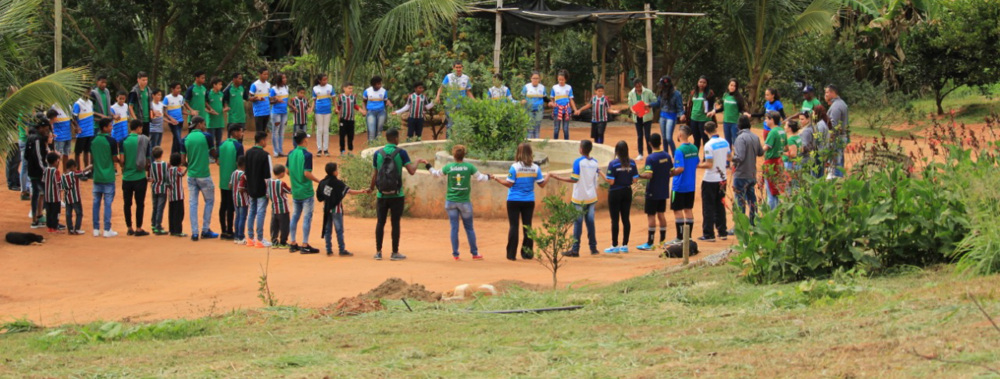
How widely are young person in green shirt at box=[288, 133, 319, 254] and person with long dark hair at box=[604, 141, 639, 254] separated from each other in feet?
11.2

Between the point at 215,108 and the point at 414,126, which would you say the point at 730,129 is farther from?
the point at 215,108

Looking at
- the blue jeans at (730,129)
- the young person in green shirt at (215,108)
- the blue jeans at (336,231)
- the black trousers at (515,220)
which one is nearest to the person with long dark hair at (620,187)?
the black trousers at (515,220)

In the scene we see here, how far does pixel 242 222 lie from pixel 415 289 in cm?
441

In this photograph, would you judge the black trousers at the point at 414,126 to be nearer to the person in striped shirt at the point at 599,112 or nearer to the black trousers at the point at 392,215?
the person in striped shirt at the point at 599,112

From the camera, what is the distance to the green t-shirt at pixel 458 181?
12.1 metres

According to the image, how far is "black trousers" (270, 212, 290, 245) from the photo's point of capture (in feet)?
41.9

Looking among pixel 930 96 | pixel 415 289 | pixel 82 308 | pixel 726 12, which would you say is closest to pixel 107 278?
pixel 82 308

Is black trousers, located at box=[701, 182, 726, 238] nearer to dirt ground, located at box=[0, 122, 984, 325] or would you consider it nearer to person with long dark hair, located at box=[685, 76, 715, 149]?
dirt ground, located at box=[0, 122, 984, 325]

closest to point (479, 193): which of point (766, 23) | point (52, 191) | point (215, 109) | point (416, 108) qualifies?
point (416, 108)

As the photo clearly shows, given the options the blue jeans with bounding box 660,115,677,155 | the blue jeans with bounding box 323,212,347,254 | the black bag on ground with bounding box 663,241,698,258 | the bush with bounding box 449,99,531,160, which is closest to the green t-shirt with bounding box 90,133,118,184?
the blue jeans with bounding box 323,212,347,254

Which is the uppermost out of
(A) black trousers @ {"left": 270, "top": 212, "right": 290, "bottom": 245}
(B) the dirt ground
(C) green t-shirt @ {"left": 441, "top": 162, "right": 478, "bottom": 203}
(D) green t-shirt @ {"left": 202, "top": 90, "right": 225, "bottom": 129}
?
(D) green t-shirt @ {"left": 202, "top": 90, "right": 225, "bottom": 129}

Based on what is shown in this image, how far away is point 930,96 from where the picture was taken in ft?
91.4

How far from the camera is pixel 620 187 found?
499 inches

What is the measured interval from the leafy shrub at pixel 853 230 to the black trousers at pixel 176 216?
25.0ft
